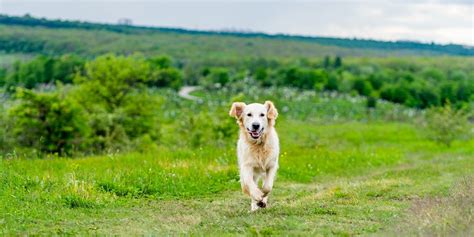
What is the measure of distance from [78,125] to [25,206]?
32758mm

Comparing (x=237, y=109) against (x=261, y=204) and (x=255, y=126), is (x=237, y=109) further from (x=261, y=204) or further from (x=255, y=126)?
(x=261, y=204)

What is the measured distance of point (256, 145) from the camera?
469 inches

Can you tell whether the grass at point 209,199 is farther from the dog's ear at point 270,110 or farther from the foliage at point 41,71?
the foliage at point 41,71

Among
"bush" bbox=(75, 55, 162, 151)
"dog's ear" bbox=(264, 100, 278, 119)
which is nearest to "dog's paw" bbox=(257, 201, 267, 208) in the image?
"dog's ear" bbox=(264, 100, 278, 119)

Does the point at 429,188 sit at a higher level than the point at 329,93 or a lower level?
higher

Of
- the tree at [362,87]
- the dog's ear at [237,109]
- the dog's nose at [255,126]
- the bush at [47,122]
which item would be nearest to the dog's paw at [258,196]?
the dog's nose at [255,126]

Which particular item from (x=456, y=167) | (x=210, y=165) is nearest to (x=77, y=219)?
(x=210, y=165)

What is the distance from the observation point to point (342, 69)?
17375 centimetres

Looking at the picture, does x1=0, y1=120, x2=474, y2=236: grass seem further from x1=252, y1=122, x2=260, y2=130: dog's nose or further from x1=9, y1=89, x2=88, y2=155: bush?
x1=9, y1=89, x2=88, y2=155: bush

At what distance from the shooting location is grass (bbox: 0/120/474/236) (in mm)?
9633

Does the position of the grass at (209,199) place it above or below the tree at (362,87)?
above

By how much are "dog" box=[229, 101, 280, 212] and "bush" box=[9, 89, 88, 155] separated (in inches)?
1181

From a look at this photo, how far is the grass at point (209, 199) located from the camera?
9633mm

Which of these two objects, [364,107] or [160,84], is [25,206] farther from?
[160,84]
